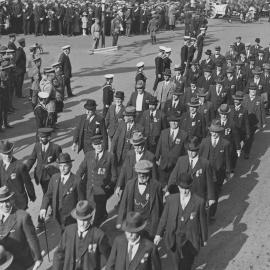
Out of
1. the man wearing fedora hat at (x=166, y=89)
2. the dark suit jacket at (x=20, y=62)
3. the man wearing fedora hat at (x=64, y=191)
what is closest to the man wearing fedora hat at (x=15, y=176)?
the man wearing fedora hat at (x=64, y=191)

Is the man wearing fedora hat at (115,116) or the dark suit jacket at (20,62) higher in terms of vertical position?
the dark suit jacket at (20,62)

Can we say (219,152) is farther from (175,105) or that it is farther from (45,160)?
(45,160)

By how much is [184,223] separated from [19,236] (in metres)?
2.19

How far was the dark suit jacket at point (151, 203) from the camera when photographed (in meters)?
7.21

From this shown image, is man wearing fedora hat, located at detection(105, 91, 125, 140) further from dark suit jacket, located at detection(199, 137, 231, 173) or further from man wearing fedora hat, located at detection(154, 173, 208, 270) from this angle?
man wearing fedora hat, located at detection(154, 173, 208, 270)

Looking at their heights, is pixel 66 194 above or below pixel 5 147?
below

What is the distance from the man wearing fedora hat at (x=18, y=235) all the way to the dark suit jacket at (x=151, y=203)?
1.42 m

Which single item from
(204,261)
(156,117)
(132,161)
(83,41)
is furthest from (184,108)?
(83,41)

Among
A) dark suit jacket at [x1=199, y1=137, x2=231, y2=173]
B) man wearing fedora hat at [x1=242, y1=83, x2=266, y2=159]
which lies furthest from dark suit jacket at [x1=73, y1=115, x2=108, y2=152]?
man wearing fedora hat at [x1=242, y1=83, x2=266, y2=159]

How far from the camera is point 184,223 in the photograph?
22.6 ft

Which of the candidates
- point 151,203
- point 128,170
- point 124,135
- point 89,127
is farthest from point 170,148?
point 151,203

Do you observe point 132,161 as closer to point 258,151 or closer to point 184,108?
point 184,108

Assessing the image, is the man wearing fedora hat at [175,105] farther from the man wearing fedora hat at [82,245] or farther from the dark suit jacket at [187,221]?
the man wearing fedora hat at [82,245]

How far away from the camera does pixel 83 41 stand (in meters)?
28.0
